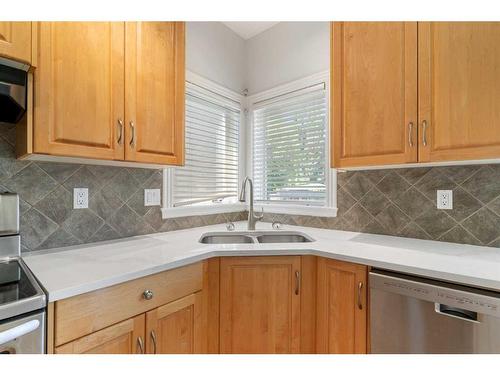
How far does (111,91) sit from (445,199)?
1955mm

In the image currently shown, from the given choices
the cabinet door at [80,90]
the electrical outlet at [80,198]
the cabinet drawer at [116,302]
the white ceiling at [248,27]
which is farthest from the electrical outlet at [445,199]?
the electrical outlet at [80,198]

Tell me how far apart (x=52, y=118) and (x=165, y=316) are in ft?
3.29

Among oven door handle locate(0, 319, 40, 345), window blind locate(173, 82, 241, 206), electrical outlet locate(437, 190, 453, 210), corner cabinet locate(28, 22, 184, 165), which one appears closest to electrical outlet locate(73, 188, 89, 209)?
corner cabinet locate(28, 22, 184, 165)

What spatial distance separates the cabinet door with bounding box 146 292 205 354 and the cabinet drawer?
4cm

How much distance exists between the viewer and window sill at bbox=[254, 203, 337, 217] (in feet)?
6.72

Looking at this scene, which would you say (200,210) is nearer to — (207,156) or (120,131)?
(207,156)

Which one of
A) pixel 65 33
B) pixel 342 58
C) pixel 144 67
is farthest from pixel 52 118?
pixel 342 58

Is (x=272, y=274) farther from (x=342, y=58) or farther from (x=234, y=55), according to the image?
(x=234, y=55)

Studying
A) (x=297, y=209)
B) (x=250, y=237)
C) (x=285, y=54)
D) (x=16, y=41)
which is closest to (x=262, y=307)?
(x=250, y=237)

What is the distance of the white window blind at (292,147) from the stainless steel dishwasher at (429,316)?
3.23 ft

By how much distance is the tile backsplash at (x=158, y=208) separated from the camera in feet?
4.46

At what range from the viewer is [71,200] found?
1483mm

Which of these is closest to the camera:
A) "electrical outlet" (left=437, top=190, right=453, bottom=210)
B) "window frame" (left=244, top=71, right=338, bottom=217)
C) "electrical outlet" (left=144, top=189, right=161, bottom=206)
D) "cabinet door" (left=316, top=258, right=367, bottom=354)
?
"cabinet door" (left=316, top=258, right=367, bottom=354)

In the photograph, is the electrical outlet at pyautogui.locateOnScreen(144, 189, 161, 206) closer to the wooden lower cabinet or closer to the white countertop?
the white countertop
